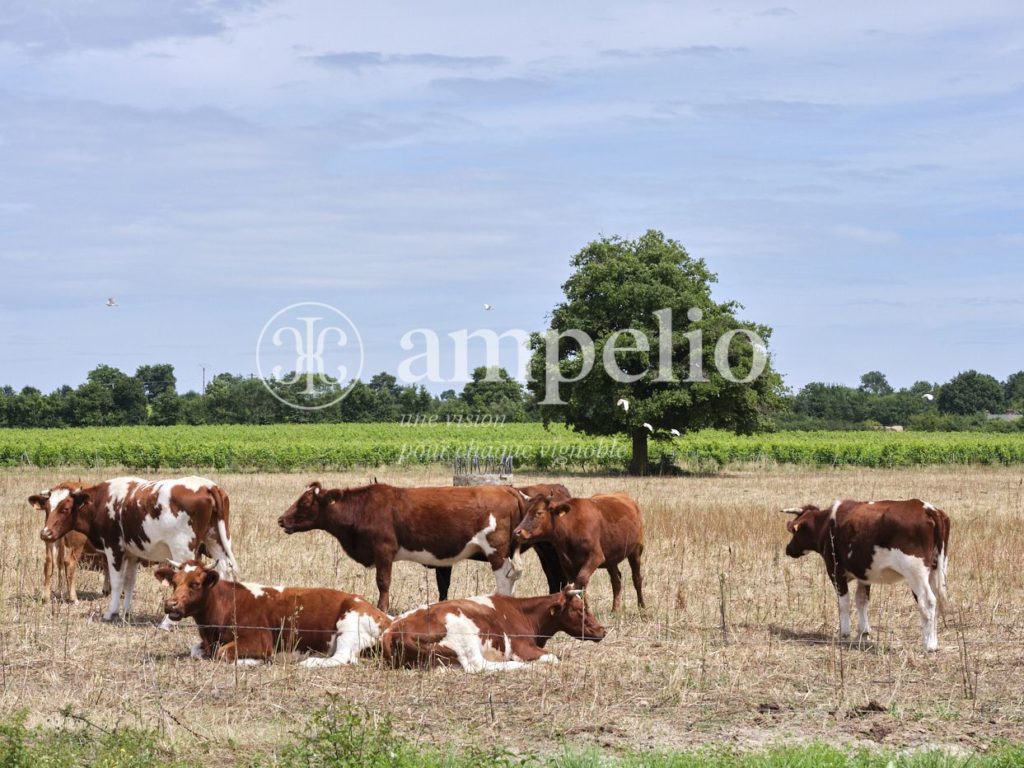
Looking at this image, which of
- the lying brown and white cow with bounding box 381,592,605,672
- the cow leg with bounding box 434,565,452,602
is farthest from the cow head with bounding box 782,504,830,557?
the cow leg with bounding box 434,565,452,602

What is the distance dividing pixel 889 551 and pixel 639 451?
3745 centimetres

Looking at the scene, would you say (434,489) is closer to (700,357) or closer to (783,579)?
(783,579)

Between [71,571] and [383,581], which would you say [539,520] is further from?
[71,571]

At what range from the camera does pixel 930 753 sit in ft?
25.1

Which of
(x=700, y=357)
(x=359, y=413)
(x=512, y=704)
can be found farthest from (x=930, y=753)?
(x=359, y=413)

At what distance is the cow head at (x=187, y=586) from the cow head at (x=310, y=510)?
8.86 ft

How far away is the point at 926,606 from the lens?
11.4m

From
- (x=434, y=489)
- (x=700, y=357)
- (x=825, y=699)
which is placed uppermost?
(x=700, y=357)

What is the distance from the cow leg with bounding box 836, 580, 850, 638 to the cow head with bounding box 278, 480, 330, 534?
564cm

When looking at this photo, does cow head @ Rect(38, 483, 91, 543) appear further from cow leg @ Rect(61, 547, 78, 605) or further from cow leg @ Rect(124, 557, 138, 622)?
cow leg @ Rect(124, 557, 138, 622)

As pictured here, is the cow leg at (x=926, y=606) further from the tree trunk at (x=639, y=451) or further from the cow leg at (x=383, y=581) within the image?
the tree trunk at (x=639, y=451)

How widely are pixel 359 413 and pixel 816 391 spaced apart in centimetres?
5741

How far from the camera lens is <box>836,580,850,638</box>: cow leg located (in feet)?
39.8

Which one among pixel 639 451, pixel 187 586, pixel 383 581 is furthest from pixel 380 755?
pixel 639 451
